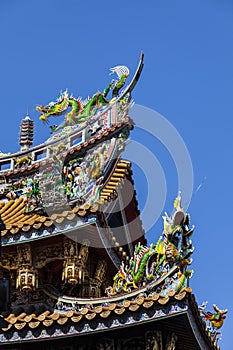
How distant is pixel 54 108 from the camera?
2206cm

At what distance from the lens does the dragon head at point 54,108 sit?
2189 cm

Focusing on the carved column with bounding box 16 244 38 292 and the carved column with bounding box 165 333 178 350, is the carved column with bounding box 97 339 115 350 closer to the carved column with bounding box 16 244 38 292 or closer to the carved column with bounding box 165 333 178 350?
the carved column with bounding box 165 333 178 350

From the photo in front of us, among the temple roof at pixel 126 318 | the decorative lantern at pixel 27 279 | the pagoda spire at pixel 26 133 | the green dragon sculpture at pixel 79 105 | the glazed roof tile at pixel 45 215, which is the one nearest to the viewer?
the temple roof at pixel 126 318

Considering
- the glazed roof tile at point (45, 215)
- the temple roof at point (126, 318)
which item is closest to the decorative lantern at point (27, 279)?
the glazed roof tile at point (45, 215)

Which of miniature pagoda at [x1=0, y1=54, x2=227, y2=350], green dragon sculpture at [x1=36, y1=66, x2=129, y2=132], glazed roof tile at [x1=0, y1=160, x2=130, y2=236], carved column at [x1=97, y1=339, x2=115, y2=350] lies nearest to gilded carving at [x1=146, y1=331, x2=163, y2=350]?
miniature pagoda at [x1=0, y1=54, x2=227, y2=350]

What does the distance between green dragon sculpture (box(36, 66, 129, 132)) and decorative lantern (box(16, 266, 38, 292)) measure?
17.8ft

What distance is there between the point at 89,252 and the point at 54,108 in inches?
229

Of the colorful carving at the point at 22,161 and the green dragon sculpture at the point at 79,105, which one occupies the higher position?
the green dragon sculpture at the point at 79,105

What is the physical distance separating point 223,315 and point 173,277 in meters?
2.53

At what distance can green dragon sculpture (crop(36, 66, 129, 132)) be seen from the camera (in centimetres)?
2100

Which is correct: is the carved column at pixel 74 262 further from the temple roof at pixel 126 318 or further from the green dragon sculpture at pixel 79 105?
the green dragon sculpture at pixel 79 105

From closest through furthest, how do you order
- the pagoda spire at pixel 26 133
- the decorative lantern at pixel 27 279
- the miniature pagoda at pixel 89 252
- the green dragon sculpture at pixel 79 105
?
the miniature pagoda at pixel 89 252
the decorative lantern at pixel 27 279
the green dragon sculpture at pixel 79 105
the pagoda spire at pixel 26 133

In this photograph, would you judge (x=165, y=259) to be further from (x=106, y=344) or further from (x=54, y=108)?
(x=54, y=108)

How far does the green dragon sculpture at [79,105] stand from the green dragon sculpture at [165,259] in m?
5.99
